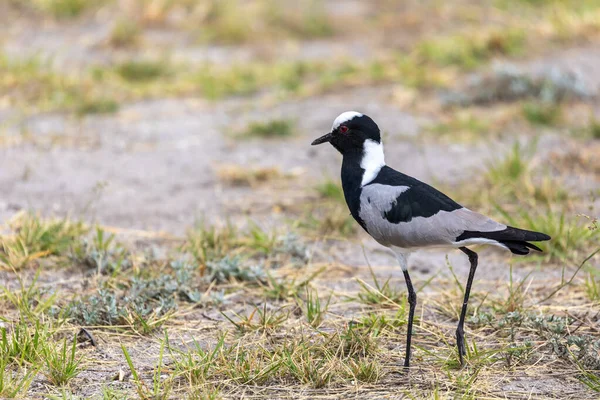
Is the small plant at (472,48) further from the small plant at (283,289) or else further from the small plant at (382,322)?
the small plant at (382,322)

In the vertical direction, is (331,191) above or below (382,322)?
above

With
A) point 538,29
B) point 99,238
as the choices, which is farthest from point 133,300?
point 538,29

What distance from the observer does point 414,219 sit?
343cm

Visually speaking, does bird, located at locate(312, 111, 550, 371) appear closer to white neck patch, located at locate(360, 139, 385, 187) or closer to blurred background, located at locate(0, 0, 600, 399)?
white neck patch, located at locate(360, 139, 385, 187)

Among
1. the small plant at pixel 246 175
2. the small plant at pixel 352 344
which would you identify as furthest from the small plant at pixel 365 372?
the small plant at pixel 246 175

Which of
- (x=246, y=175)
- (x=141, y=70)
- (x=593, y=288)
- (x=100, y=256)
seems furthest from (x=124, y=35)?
(x=593, y=288)

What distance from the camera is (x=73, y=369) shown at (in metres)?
3.43

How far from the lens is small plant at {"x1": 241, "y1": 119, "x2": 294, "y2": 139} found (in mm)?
7121

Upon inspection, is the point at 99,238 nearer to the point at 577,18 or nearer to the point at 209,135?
the point at 209,135

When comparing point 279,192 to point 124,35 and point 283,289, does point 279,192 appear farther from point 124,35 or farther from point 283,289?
point 124,35

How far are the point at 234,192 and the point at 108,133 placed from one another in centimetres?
163

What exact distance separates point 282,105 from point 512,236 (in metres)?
4.86

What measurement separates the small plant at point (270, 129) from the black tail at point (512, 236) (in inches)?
155

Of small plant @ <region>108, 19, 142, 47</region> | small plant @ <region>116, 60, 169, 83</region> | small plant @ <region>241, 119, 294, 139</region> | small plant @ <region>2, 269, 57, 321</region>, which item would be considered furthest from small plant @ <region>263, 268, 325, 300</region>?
small plant @ <region>108, 19, 142, 47</region>
